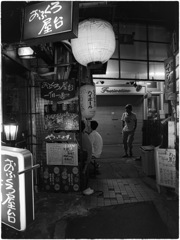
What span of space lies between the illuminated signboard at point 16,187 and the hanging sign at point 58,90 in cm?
287

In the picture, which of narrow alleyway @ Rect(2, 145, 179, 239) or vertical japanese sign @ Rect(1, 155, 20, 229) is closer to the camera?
vertical japanese sign @ Rect(1, 155, 20, 229)

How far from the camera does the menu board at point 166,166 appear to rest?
555 cm

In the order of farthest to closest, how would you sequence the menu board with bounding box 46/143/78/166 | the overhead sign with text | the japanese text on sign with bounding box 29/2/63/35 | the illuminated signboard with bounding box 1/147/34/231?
the overhead sign with text → the menu board with bounding box 46/143/78/166 → the japanese text on sign with bounding box 29/2/63/35 → the illuminated signboard with bounding box 1/147/34/231

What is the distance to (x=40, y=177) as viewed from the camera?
21.7 feet

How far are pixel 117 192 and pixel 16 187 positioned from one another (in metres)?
4.00

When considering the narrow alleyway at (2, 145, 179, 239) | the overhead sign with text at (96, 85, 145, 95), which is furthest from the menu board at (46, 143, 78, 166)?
the overhead sign with text at (96, 85, 145, 95)

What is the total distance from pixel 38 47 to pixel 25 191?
12.5 feet

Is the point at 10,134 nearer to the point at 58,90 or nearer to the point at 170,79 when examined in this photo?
the point at 58,90

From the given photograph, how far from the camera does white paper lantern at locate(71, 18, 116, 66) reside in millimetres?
4371

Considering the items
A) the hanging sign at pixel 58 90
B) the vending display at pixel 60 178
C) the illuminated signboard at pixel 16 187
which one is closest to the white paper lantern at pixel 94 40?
the hanging sign at pixel 58 90

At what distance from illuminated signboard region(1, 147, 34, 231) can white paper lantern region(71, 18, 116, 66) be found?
9.02 feet

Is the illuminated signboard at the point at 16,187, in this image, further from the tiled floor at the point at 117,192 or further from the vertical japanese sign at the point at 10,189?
the tiled floor at the point at 117,192

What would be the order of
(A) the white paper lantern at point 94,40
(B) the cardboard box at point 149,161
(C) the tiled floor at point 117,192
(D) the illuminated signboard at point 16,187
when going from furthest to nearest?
(B) the cardboard box at point 149,161 → (C) the tiled floor at point 117,192 → (A) the white paper lantern at point 94,40 → (D) the illuminated signboard at point 16,187

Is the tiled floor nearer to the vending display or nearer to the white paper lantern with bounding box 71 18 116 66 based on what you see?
the vending display
